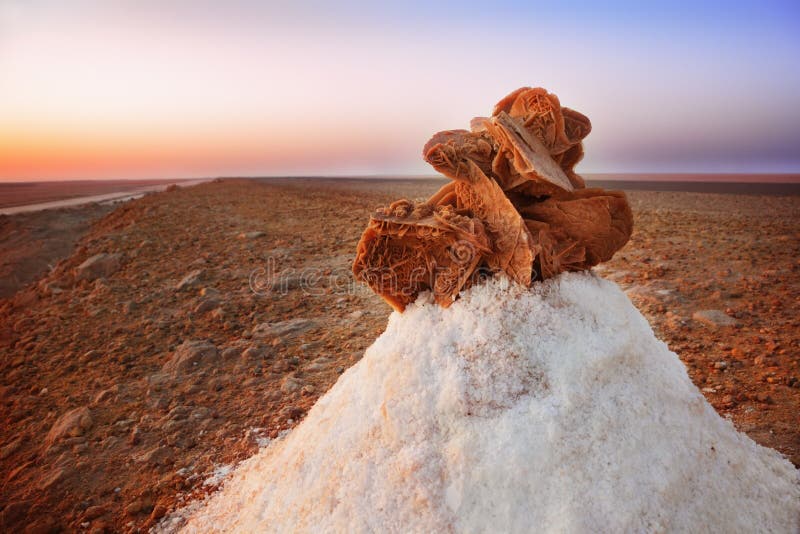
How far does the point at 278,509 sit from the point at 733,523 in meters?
2.42

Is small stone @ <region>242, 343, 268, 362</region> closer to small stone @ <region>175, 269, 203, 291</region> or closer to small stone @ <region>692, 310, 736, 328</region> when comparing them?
small stone @ <region>175, 269, 203, 291</region>

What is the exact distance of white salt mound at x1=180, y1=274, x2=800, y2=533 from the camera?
2.34 metres

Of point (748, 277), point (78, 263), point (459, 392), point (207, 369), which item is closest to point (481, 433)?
point (459, 392)

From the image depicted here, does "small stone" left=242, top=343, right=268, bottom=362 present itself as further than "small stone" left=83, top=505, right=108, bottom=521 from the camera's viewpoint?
Yes

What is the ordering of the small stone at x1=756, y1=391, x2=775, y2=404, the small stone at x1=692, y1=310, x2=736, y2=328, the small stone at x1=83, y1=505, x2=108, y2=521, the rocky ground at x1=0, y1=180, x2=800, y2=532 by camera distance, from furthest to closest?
the small stone at x1=692, y1=310, x2=736, y2=328 < the small stone at x1=756, y1=391, x2=775, y2=404 < the rocky ground at x1=0, y1=180, x2=800, y2=532 < the small stone at x1=83, y1=505, x2=108, y2=521

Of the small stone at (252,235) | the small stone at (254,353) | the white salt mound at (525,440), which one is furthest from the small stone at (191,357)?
the small stone at (252,235)

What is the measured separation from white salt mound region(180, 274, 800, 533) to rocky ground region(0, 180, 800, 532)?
3.56 ft

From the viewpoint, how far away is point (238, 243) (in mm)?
11312

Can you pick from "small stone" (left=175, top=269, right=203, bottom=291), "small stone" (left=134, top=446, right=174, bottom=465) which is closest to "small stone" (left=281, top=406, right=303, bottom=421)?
"small stone" (left=134, top=446, right=174, bottom=465)

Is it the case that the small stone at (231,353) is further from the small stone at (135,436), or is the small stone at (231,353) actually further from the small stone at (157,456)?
the small stone at (157,456)

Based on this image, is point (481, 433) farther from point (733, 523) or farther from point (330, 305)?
point (330, 305)

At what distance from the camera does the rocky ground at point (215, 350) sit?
395 cm

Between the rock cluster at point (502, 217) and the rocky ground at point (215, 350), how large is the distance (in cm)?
203

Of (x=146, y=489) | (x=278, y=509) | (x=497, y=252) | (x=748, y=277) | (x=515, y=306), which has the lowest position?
(x=146, y=489)
